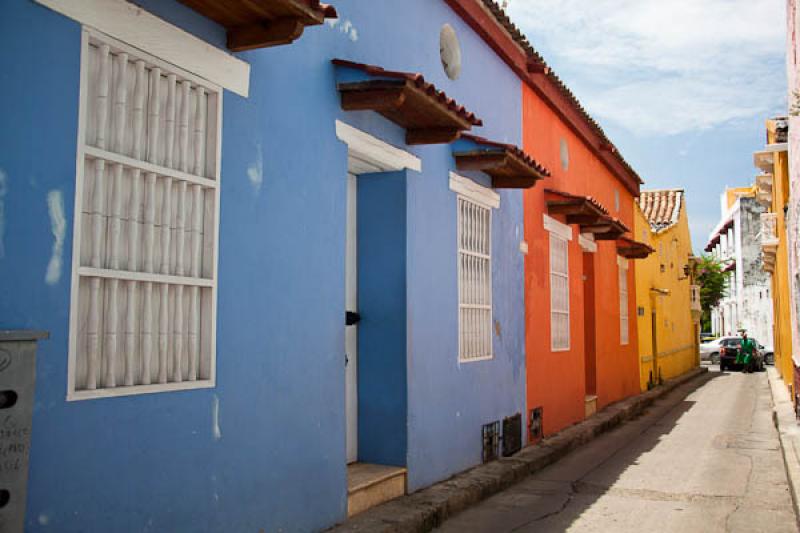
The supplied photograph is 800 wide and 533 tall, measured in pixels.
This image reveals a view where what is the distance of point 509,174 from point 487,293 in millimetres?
1406

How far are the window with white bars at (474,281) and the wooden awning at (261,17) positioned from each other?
151 inches

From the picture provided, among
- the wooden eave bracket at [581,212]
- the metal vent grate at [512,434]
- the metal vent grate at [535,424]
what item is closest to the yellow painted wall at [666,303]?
the wooden eave bracket at [581,212]

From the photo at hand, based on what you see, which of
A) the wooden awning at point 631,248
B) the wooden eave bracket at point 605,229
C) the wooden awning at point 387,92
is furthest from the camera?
the wooden awning at point 631,248

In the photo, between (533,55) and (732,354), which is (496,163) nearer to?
(533,55)

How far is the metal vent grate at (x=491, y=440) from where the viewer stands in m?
8.35

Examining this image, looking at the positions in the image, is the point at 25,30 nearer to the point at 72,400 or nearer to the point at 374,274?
the point at 72,400

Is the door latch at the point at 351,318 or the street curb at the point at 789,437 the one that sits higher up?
the door latch at the point at 351,318

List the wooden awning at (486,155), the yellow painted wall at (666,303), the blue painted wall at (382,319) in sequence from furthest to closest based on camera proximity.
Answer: the yellow painted wall at (666,303) → the wooden awning at (486,155) → the blue painted wall at (382,319)

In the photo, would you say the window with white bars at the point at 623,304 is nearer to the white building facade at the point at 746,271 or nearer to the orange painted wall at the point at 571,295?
the orange painted wall at the point at 571,295

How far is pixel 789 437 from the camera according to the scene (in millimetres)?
10188

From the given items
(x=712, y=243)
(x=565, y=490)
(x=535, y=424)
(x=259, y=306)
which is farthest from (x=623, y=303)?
(x=712, y=243)

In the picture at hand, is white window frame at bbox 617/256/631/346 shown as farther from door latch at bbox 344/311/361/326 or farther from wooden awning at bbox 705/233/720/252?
wooden awning at bbox 705/233/720/252

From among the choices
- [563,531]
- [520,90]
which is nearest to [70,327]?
[563,531]

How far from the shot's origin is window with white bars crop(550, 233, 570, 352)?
11312 mm
